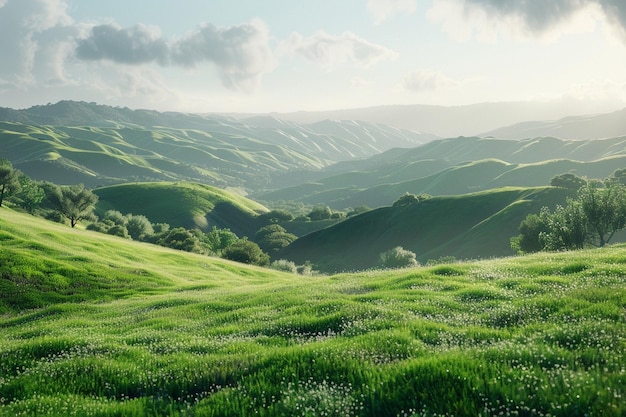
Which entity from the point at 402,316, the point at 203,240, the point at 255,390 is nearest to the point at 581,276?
the point at 402,316

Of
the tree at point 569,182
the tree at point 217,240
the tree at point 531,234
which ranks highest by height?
the tree at point 569,182

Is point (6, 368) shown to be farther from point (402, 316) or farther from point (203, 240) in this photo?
point (203, 240)

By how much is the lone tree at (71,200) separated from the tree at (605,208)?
109 meters

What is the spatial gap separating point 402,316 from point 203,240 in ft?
471

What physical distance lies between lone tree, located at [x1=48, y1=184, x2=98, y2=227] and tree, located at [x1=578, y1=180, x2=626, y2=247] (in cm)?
10857

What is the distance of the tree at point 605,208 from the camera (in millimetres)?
61000

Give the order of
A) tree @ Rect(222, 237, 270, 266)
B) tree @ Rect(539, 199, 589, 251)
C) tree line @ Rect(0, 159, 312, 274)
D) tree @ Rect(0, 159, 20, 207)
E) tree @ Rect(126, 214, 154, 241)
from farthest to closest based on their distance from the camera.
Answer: tree @ Rect(126, 214, 154, 241) → tree @ Rect(222, 237, 270, 266) → tree line @ Rect(0, 159, 312, 274) → tree @ Rect(0, 159, 20, 207) → tree @ Rect(539, 199, 589, 251)

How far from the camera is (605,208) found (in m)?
61.8

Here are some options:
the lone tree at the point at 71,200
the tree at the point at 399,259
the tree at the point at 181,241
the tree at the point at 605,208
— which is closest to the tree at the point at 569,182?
the tree at the point at 399,259

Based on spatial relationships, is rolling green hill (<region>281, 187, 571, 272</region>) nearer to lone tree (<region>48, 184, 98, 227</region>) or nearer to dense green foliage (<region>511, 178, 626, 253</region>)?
dense green foliage (<region>511, 178, 626, 253</region>)

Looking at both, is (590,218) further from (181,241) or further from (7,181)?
(7,181)

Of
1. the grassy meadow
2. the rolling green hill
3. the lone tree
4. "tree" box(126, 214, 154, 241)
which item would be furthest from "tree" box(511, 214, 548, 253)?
"tree" box(126, 214, 154, 241)

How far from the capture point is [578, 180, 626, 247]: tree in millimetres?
61000

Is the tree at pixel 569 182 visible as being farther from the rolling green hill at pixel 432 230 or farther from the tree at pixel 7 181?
the tree at pixel 7 181
